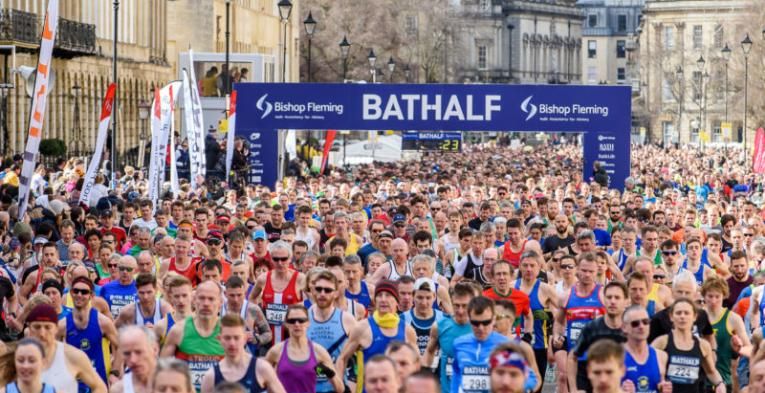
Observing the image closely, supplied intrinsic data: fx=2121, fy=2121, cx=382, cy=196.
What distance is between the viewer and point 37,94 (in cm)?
2008

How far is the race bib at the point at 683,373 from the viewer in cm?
1301

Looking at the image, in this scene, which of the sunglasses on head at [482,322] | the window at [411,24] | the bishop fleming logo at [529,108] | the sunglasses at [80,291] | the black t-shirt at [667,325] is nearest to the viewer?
the sunglasses on head at [482,322]

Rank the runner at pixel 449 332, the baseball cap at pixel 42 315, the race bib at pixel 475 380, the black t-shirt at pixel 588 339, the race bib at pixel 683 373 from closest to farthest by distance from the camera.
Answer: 1. the baseball cap at pixel 42 315
2. the race bib at pixel 475 380
3. the black t-shirt at pixel 588 339
4. the race bib at pixel 683 373
5. the runner at pixel 449 332

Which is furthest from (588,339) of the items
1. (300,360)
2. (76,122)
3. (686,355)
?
(76,122)

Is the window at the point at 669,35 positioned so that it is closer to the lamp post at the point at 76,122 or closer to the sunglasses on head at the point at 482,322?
the lamp post at the point at 76,122

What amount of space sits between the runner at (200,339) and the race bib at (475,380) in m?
1.50

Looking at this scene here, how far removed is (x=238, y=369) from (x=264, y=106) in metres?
28.1

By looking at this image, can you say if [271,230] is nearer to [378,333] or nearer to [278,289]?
[278,289]

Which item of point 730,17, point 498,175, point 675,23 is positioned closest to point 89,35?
point 498,175

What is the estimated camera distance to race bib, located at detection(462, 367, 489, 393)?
484 inches

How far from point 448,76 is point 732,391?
Result: 11529 centimetres

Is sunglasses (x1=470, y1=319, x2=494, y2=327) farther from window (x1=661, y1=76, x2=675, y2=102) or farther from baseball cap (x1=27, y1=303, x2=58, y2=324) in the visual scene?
window (x1=661, y1=76, x2=675, y2=102)

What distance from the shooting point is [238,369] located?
1170 cm

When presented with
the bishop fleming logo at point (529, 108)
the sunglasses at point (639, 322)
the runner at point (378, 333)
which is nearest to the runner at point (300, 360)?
the runner at point (378, 333)
